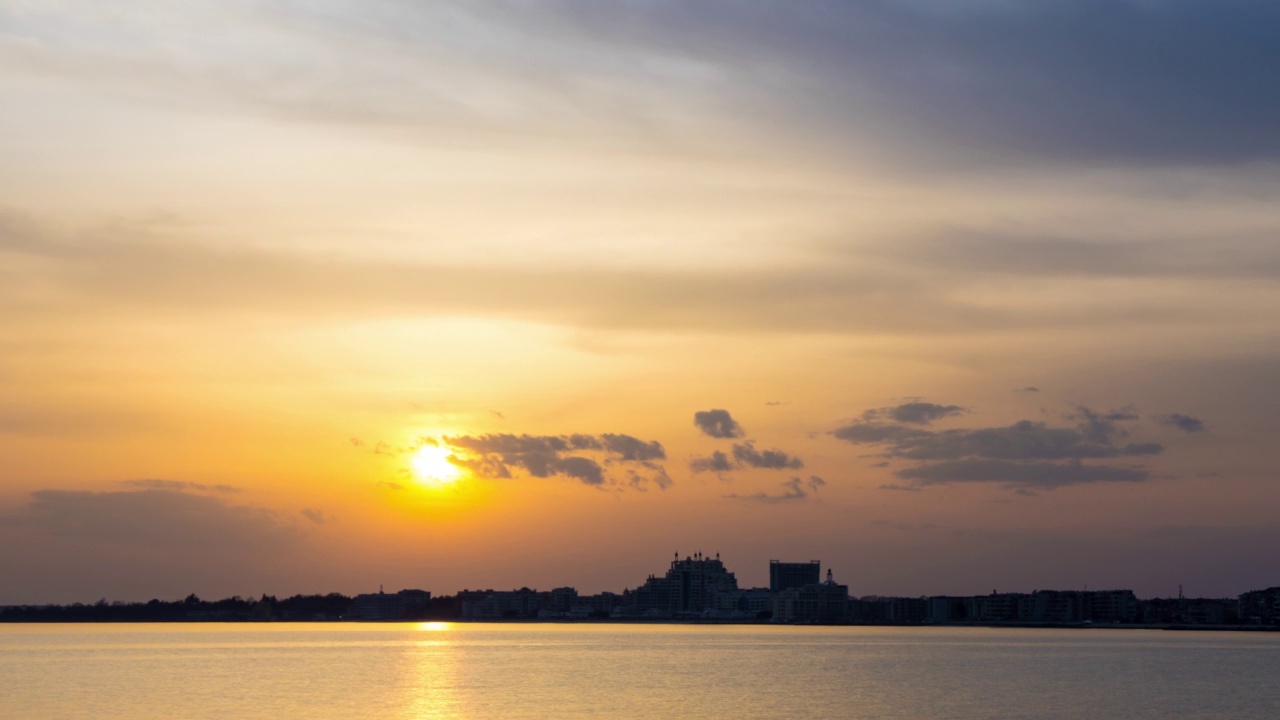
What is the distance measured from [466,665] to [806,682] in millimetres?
43809

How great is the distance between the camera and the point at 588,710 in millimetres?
84000

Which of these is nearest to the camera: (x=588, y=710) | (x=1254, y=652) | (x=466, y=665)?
(x=588, y=710)

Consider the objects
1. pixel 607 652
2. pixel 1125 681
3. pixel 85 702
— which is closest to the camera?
pixel 85 702

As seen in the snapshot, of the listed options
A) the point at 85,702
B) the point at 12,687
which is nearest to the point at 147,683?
the point at 12,687

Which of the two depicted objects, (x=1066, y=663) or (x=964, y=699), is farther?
(x=1066, y=663)

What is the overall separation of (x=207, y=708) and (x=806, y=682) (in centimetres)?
4554

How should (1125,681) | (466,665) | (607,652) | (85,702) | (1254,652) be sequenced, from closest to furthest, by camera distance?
(85,702), (1125,681), (466,665), (607,652), (1254,652)

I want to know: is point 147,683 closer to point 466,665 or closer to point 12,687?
point 12,687

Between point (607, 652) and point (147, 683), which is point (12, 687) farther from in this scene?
point (607, 652)

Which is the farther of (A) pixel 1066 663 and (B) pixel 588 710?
(A) pixel 1066 663

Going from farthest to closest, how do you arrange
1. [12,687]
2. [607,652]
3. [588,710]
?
1. [607,652]
2. [12,687]
3. [588,710]

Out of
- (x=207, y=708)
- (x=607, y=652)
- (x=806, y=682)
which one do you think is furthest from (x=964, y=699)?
(x=607, y=652)

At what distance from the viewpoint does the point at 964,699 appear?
94625 millimetres

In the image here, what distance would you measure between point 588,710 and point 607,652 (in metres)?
95.2
